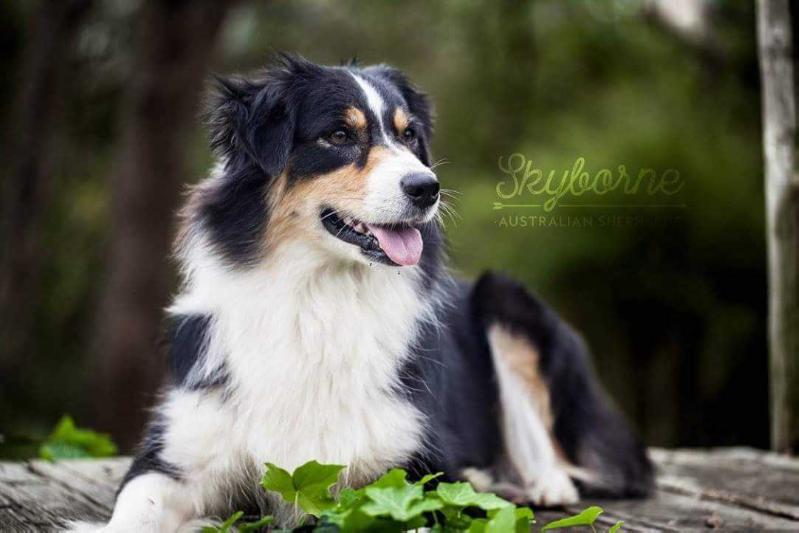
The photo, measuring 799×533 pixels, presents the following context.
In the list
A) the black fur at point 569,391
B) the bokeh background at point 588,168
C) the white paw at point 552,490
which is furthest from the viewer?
the bokeh background at point 588,168

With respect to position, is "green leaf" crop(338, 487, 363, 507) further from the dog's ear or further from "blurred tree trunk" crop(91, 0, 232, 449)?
"blurred tree trunk" crop(91, 0, 232, 449)

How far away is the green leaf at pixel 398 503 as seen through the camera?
2.47 m

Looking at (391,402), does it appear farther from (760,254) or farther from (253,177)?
(760,254)

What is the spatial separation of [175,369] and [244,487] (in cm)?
47

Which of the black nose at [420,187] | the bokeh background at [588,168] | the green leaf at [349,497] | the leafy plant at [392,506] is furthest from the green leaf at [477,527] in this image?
the bokeh background at [588,168]

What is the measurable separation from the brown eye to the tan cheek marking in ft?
0.33

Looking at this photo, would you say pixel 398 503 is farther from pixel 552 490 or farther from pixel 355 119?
pixel 552 490

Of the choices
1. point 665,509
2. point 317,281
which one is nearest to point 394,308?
point 317,281

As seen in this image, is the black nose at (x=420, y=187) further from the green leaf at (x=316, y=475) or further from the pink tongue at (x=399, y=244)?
Answer: the green leaf at (x=316, y=475)

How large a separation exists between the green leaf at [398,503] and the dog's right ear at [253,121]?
1166 mm

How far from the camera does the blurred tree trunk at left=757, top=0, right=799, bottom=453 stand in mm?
4996

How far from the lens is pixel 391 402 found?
3.21m

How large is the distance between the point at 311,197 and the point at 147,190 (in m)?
5.88

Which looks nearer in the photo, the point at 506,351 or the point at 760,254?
the point at 506,351
